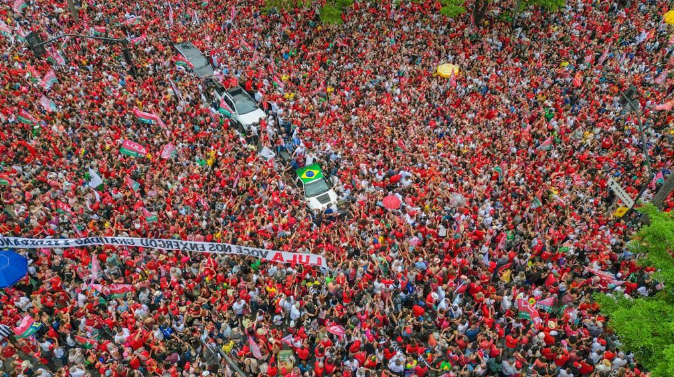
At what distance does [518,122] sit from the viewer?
1838cm

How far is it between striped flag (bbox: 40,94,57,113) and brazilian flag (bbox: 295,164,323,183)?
10.4 m

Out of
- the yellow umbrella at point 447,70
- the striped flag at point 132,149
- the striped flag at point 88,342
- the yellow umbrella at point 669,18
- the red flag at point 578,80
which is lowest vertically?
the striped flag at point 88,342

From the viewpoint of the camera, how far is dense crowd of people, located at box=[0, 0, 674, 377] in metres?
11.0

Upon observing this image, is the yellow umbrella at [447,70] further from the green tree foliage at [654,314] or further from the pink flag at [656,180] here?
the green tree foliage at [654,314]

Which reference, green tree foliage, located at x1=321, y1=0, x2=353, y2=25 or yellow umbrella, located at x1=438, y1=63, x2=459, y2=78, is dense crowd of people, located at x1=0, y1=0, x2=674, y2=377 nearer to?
yellow umbrella, located at x1=438, y1=63, x2=459, y2=78

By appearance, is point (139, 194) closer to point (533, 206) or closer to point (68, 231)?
point (68, 231)

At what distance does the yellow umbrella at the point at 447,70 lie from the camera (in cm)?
2081

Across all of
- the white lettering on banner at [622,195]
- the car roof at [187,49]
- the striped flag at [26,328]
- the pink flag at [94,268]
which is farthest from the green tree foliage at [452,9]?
the striped flag at [26,328]

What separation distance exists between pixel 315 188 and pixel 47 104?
37.6 ft

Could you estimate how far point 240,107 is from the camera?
794 inches

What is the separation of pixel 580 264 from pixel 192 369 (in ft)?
35.6

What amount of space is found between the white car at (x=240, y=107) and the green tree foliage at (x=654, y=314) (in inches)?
565

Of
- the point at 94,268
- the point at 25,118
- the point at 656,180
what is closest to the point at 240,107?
the point at 25,118

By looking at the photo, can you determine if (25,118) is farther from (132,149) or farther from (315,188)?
(315,188)
